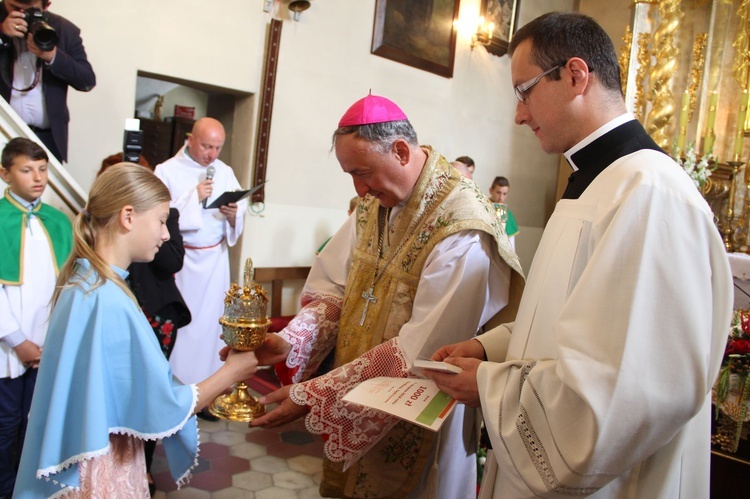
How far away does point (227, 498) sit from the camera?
3.28 m

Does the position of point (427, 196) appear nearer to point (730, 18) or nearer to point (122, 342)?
point (122, 342)

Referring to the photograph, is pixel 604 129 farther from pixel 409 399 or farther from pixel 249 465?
pixel 249 465

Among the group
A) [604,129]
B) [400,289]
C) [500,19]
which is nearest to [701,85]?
[500,19]

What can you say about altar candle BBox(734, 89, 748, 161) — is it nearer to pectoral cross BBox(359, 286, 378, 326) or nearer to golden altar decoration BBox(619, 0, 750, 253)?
golden altar decoration BBox(619, 0, 750, 253)

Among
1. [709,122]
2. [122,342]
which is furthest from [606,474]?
[709,122]

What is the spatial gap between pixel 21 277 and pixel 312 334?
1671mm

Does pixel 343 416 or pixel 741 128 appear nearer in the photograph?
pixel 343 416

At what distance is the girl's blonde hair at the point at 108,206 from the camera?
6.02 ft

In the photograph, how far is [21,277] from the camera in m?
2.85

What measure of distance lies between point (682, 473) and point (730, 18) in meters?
7.26

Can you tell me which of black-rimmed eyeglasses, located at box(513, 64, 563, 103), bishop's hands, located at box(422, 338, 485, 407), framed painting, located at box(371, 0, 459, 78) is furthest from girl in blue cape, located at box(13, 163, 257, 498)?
framed painting, located at box(371, 0, 459, 78)

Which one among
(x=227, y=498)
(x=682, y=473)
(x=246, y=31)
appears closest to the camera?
(x=682, y=473)

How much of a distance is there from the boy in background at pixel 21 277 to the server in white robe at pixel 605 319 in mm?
2383

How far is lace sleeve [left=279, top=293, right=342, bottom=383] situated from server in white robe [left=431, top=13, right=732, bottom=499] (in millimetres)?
811
